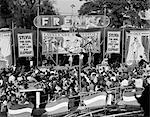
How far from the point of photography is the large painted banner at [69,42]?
1229 centimetres

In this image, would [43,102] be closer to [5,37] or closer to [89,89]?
[89,89]

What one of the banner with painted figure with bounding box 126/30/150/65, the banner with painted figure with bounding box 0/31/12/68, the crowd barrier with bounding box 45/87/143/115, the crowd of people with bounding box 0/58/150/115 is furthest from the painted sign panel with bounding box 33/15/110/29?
the crowd barrier with bounding box 45/87/143/115

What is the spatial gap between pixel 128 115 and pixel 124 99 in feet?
1.42

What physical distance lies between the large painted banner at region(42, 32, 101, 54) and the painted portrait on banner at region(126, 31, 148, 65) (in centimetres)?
144

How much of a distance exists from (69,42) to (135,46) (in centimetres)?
276

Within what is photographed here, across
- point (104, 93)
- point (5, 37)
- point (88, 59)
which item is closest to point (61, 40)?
point (88, 59)

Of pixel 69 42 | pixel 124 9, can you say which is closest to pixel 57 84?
pixel 69 42

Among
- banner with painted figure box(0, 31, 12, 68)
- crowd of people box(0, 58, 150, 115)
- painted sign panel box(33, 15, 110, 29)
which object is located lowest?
crowd of people box(0, 58, 150, 115)

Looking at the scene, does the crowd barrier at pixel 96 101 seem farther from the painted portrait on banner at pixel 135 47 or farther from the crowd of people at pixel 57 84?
the painted portrait on banner at pixel 135 47

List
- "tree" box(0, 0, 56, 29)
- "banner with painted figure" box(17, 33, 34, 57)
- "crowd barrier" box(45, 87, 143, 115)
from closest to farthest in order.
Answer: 1. "crowd barrier" box(45, 87, 143, 115)
2. "banner with painted figure" box(17, 33, 34, 57)
3. "tree" box(0, 0, 56, 29)

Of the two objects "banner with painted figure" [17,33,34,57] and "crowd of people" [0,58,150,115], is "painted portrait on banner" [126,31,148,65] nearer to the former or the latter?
"crowd of people" [0,58,150,115]

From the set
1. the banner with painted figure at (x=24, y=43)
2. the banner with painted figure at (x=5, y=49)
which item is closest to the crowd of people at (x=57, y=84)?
the banner with painted figure at (x=5, y=49)

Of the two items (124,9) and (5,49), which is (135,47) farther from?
(124,9)

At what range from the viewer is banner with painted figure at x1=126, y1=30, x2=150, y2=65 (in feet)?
39.9
